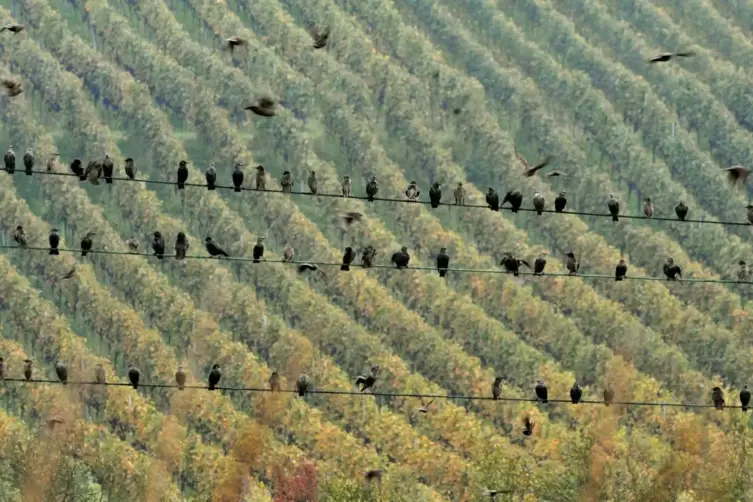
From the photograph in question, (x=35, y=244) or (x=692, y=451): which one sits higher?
(x=35, y=244)

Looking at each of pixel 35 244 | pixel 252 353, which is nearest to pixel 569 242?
pixel 252 353

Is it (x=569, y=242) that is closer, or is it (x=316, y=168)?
(x=569, y=242)

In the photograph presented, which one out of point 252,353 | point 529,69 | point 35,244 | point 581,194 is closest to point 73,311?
point 35,244

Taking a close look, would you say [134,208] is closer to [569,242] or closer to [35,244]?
[35,244]

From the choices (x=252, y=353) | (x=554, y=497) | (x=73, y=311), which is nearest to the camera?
(x=554, y=497)

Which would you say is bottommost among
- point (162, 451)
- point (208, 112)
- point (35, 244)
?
point (162, 451)

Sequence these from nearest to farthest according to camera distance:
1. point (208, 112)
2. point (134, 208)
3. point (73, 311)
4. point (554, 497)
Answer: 1. point (554, 497)
2. point (73, 311)
3. point (134, 208)
4. point (208, 112)
